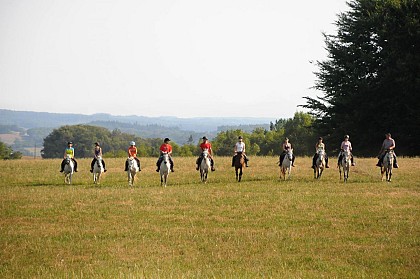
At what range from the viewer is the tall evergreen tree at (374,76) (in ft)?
169

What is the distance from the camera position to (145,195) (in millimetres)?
24203

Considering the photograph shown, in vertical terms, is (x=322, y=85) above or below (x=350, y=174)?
above

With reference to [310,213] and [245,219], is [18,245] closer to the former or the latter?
[245,219]

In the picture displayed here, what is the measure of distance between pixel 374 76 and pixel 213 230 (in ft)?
141

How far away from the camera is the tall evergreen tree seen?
51469mm

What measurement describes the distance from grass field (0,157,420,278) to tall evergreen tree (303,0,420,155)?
24.9 metres

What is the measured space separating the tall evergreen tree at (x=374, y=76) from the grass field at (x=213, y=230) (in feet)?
81.8

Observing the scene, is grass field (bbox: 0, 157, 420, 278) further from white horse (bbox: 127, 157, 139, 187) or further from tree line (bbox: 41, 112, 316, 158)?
tree line (bbox: 41, 112, 316, 158)

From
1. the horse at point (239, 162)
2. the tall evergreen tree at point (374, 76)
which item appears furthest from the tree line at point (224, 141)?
the horse at point (239, 162)

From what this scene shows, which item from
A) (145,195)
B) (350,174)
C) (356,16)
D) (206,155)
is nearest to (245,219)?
(145,195)

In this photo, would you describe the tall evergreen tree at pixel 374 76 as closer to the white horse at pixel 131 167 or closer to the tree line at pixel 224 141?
the white horse at pixel 131 167

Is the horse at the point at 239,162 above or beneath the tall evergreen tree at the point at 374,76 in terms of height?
beneath

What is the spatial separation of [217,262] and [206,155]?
56.5ft

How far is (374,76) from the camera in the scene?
54.9 meters
